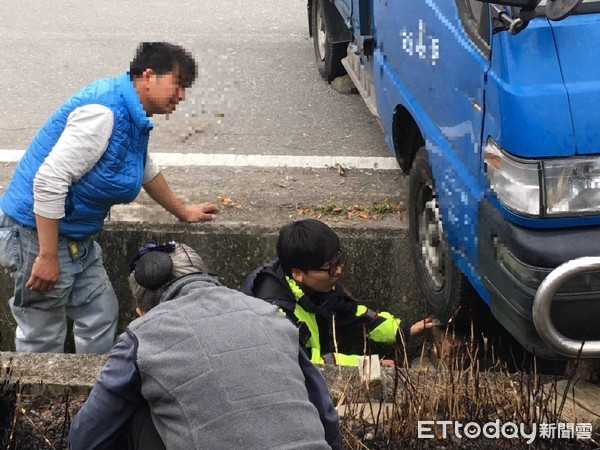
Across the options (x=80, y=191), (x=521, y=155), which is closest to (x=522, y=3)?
(x=521, y=155)

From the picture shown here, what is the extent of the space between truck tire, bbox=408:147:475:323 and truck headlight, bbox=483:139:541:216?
727 millimetres

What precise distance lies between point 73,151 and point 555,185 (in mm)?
1737

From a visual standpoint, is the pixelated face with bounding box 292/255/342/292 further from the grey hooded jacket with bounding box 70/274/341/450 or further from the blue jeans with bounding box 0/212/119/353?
the grey hooded jacket with bounding box 70/274/341/450

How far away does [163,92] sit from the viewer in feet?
10.1

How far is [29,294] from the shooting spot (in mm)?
3488

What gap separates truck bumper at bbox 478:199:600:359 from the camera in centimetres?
265

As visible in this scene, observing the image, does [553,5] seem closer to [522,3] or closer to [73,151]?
[522,3]

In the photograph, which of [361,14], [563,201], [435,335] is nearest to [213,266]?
[435,335]

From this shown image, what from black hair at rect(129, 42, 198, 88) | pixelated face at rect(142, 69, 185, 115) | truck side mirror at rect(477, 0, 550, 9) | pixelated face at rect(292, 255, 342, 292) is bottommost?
pixelated face at rect(292, 255, 342, 292)

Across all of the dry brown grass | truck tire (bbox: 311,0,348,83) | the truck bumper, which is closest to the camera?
the truck bumper

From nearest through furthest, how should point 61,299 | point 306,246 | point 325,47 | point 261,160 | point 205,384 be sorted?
point 205,384
point 306,246
point 61,299
point 261,160
point 325,47

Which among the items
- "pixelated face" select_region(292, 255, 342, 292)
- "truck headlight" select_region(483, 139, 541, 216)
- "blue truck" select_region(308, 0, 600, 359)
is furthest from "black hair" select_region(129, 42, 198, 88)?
"truck headlight" select_region(483, 139, 541, 216)

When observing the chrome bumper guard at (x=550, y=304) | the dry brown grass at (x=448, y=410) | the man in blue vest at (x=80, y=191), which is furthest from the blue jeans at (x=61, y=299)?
the chrome bumper guard at (x=550, y=304)

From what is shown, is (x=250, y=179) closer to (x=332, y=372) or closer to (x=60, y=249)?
(x=60, y=249)
